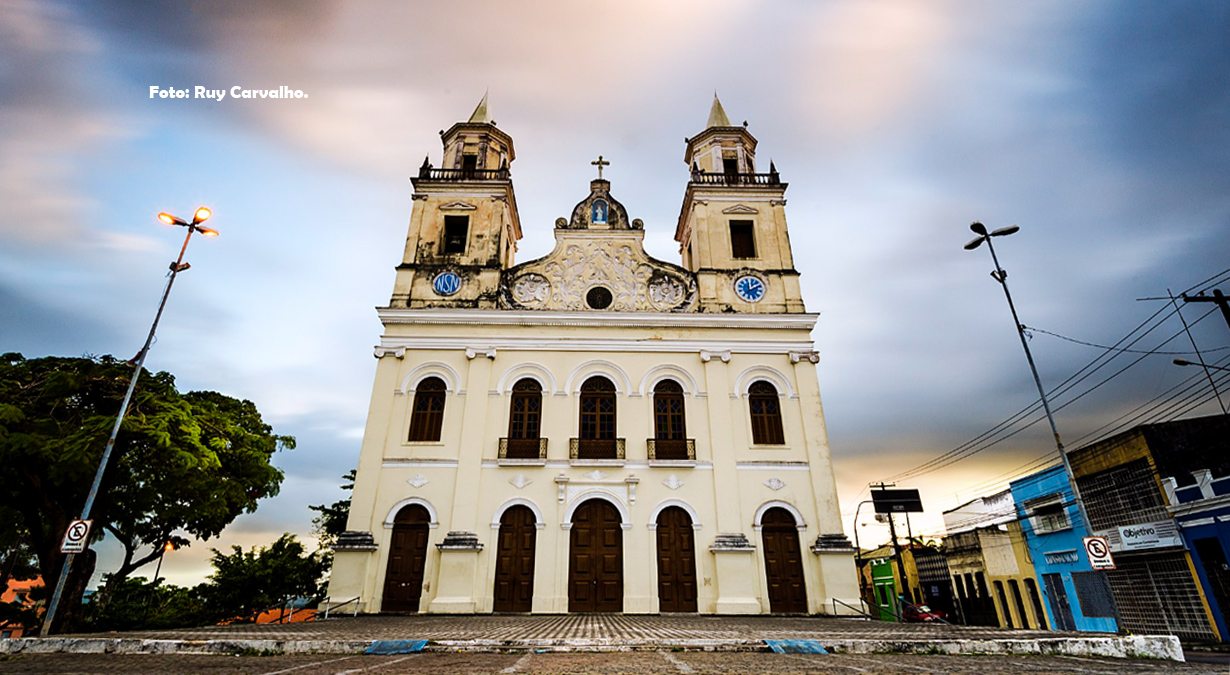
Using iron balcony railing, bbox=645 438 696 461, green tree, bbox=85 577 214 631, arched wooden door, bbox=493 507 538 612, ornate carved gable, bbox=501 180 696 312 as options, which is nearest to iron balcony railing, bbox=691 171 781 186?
ornate carved gable, bbox=501 180 696 312

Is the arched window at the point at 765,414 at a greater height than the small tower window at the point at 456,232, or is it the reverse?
the small tower window at the point at 456,232

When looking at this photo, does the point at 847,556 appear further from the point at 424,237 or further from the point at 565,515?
the point at 424,237

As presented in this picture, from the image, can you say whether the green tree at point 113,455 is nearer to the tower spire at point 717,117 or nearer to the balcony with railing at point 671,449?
the balcony with railing at point 671,449

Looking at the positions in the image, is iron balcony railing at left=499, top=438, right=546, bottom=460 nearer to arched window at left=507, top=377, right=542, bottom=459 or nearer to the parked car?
arched window at left=507, top=377, right=542, bottom=459

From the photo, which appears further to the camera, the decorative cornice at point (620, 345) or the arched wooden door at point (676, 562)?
the decorative cornice at point (620, 345)

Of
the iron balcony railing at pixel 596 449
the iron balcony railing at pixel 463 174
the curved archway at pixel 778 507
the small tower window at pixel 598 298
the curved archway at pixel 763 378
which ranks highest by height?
the iron balcony railing at pixel 463 174

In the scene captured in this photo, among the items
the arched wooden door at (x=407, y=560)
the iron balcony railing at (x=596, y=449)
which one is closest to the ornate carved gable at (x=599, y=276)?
the iron balcony railing at (x=596, y=449)

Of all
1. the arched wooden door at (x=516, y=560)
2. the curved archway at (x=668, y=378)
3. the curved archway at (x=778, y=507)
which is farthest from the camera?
the curved archway at (x=668, y=378)

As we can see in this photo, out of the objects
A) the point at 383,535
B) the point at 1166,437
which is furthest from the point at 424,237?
the point at 1166,437

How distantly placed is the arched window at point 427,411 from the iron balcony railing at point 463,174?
7.43 metres

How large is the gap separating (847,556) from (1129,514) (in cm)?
848

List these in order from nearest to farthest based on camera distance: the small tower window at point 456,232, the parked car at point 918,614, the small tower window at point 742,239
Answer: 1. the small tower window at point 456,232
2. the small tower window at point 742,239
3. the parked car at point 918,614

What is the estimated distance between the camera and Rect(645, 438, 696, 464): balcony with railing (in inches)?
591

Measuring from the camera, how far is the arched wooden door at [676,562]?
1365 centimetres
